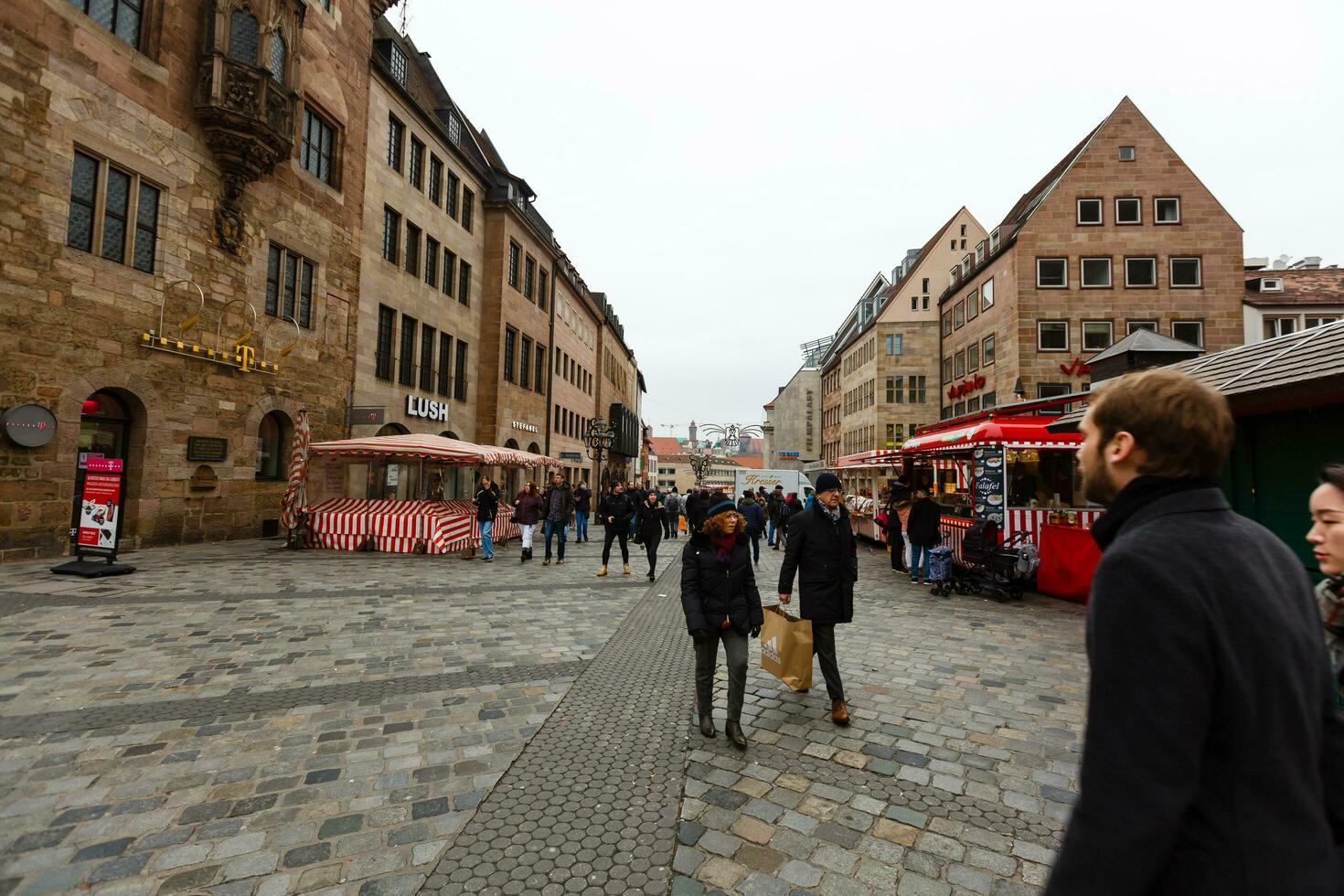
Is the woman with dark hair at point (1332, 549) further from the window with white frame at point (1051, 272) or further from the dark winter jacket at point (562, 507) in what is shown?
the window with white frame at point (1051, 272)

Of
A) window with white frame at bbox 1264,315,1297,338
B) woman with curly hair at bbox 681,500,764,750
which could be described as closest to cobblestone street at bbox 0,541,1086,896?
woman with curly hair at bbox 681,500,764,750

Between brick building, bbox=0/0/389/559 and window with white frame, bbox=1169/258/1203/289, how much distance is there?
32141mm

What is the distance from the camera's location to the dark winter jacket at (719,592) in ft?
15.4

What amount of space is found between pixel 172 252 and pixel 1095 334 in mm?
31964

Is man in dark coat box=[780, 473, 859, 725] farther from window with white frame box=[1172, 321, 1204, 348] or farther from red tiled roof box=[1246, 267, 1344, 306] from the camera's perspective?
red tiled roof box=[1246, 267, 1344, 306]

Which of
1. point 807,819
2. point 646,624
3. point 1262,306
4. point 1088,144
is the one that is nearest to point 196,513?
point 646,624

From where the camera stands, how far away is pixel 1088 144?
1075 inches

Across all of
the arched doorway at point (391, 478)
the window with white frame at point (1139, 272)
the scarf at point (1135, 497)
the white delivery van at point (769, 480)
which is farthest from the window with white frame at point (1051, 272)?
the scarf at point (1135, 497)

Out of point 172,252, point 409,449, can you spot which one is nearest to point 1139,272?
point 409,449

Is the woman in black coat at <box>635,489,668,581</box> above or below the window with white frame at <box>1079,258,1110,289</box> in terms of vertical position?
below

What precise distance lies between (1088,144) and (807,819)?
3285 cm

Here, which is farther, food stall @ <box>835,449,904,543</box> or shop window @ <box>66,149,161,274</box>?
food stall @ <box>835,449,904,543</box>

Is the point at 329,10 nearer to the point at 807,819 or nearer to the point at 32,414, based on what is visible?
the point at 32,414

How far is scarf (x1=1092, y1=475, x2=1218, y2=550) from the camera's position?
1.30 metres
